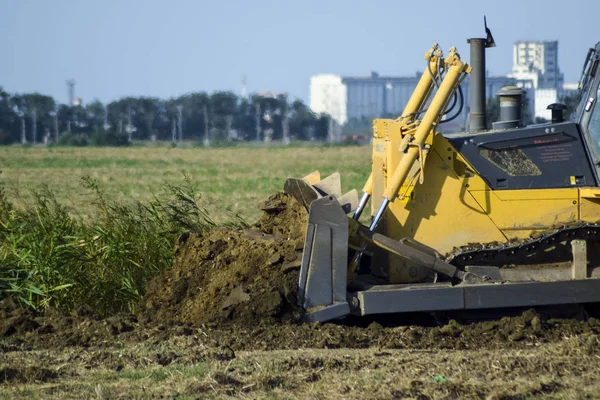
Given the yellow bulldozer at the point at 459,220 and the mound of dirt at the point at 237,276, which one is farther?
the mound of dirt at the point at 237,276

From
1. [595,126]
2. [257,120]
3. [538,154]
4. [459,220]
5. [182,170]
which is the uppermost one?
[257,120]

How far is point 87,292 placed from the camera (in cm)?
938

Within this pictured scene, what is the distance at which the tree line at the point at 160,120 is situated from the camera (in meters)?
51.2

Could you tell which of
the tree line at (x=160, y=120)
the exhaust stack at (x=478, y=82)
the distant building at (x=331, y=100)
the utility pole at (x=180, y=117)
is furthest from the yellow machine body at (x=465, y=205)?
the distant building at (x=331, y=100)

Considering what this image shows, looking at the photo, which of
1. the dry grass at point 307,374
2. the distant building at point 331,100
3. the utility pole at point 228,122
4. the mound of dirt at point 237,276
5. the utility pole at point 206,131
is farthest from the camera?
the distant building at point 331,100

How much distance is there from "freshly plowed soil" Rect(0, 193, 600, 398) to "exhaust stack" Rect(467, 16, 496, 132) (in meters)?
2.01

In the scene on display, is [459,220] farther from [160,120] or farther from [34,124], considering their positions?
[34,124]

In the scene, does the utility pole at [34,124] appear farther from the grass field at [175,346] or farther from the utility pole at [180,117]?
the grass field at [175,346]

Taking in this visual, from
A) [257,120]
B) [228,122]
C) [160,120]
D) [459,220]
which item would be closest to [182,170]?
[459,220]

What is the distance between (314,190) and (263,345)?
1.76 m

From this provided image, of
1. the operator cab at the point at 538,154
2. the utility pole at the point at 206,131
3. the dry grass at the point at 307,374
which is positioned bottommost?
the dry grass at the point at 307,374

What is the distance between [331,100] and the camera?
269 feet

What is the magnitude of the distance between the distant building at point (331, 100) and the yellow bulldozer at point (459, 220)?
63.5 metres

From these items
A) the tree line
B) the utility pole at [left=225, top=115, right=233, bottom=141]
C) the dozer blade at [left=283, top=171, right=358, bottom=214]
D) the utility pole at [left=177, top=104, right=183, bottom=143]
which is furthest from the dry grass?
the utility pole at [left=177, top=104, right=183, bottom=143]
